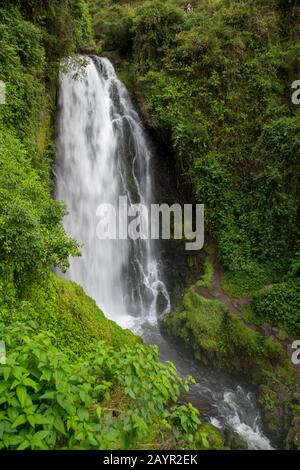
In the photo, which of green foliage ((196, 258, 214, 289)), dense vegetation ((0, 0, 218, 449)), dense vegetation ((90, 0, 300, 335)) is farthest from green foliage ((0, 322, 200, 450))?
dense vegetation ((90, 0, 300, 335))

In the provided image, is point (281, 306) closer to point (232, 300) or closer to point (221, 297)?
point (232, 300)

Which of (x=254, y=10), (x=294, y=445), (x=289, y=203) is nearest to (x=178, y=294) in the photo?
(x=289, y=203)

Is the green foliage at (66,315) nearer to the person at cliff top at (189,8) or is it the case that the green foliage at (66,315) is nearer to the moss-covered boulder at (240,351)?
the moss-covered boulder at (240,351)

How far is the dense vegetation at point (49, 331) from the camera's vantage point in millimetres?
2516

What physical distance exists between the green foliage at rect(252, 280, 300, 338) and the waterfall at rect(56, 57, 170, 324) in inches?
118

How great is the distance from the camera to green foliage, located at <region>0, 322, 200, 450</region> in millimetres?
2418

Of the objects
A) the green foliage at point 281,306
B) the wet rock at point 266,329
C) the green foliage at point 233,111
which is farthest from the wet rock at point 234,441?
the green foliage at point 233,111

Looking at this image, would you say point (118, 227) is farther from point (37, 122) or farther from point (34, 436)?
point (34, 436)

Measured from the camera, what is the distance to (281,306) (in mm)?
9953

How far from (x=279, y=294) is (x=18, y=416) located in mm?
9006

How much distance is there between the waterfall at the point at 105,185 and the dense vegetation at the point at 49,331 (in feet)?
3.29

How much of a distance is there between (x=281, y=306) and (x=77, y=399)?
8509 millimetres

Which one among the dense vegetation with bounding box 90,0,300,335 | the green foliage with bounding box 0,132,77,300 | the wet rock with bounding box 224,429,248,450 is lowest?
the wet rock with bounding box 224,429,248,450

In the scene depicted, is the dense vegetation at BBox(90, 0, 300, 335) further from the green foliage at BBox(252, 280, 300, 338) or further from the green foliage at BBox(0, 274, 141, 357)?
the green foliage at BBox(0, 274, 141, 357)
